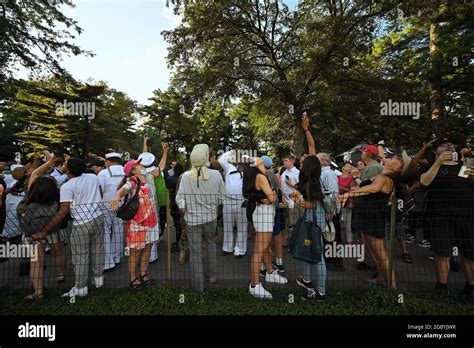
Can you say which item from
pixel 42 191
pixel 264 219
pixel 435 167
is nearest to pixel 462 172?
pixel 435 167

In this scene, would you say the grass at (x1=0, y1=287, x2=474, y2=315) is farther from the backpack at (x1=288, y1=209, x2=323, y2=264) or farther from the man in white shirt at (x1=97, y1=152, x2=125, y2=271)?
the man in white shirt at (x1=97, y1=152, x2=125, y2=271)

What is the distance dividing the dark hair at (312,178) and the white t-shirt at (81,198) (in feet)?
9.36

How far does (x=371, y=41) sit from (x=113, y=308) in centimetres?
1578

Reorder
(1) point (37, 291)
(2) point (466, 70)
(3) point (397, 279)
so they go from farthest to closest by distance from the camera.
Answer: (2) point (466, 70) < (3) point (397, 279) < (1) point (37, 291)

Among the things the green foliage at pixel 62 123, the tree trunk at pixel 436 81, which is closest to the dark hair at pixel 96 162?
the tree trunk at pixel 436 81

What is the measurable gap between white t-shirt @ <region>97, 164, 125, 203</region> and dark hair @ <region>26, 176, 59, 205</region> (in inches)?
34.7

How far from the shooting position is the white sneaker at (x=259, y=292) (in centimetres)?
366

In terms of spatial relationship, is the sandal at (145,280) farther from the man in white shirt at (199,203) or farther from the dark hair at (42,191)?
the dark hair at (42,191)

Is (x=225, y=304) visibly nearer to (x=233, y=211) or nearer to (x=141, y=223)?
(x=141, y=223)

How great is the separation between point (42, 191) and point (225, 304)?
2.90 m

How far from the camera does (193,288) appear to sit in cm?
378

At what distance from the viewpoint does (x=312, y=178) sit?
354 centimetres
